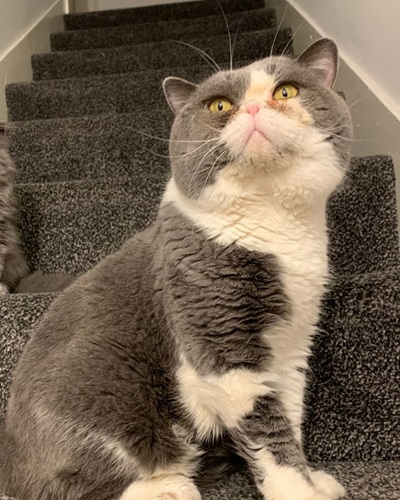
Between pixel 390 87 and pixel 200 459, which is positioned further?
pixel 390 87

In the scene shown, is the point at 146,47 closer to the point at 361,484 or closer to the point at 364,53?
the point at 364,53

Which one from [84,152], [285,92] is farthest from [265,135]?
[84,152]

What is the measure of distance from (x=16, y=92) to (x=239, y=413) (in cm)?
167

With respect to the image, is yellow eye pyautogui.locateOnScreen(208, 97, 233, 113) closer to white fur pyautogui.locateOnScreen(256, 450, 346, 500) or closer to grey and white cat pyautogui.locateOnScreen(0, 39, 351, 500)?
grey and white cat pyautogui.locateOnScreen(0, 39, 351, 500)

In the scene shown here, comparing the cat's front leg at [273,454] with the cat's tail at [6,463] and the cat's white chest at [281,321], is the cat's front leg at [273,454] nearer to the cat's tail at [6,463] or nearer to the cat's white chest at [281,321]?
the cat's white chest at [281,321]

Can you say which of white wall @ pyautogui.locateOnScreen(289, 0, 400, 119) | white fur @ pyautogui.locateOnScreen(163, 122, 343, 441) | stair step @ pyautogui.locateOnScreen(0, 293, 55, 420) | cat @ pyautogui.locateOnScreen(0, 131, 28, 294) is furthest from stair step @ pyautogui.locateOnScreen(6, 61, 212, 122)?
white fur @ pyautogui.locateOnScreen(163, 122, 343, 441)

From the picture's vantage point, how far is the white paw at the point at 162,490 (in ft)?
2.86

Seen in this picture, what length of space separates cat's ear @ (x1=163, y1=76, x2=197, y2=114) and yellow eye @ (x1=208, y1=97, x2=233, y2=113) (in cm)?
11

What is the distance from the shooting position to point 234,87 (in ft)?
3.09

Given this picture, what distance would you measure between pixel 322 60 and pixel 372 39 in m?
0.64

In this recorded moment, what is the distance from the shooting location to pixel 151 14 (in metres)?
3.08

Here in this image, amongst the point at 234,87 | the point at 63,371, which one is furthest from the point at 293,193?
the point at 63,371

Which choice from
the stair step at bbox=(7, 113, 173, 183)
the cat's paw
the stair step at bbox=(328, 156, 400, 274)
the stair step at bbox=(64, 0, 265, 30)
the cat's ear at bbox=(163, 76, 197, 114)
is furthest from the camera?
the stair step at bbox=(64, 0, 265, 30)

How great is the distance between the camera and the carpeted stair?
1.01 meters
